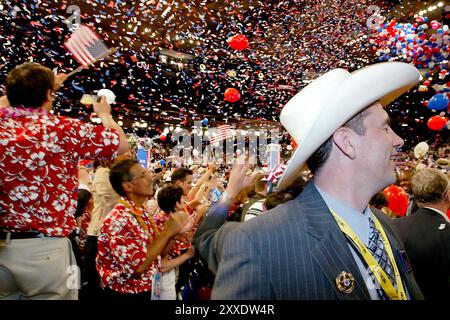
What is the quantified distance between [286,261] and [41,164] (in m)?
1.54

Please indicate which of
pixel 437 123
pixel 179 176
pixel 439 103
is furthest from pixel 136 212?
pixel 437 123

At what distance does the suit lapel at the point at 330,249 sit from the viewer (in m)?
1.23

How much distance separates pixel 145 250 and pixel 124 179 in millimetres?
680

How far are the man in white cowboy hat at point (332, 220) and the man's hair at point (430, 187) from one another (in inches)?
59.2

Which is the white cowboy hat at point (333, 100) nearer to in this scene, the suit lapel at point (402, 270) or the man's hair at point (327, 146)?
the man's hair at point (327, 146)

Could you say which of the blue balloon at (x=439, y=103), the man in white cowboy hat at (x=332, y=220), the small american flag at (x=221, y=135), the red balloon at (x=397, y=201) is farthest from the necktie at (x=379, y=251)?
the small american flag at (x=221, y=135)

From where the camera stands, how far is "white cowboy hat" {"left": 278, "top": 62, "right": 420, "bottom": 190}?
1404 mm

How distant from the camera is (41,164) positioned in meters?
2.02

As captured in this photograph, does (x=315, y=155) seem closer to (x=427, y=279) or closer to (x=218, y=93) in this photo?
(x=427, y=279)

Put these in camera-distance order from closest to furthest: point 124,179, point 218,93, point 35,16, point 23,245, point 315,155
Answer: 1. point 315,155
2. point 23,245
3. point 124,179
4. point 35,16
5. point 218,93

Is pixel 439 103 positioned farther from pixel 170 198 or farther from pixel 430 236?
pixel 170 198

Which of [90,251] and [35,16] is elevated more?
[35,16]

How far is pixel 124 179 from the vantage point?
9.64 feet
